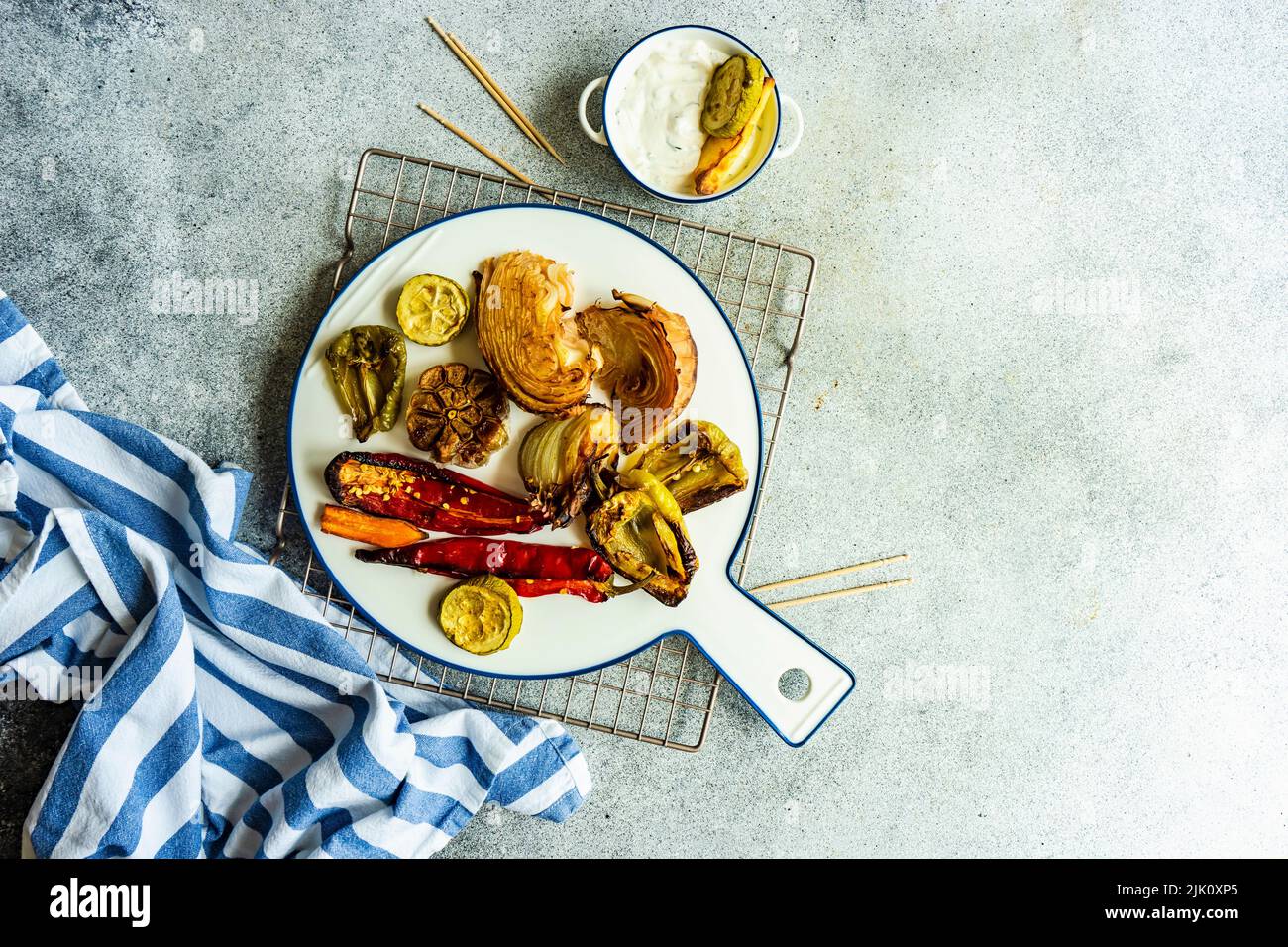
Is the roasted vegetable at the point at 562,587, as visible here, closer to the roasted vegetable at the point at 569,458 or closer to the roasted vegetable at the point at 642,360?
the roasted vegetable at the point at 569,458

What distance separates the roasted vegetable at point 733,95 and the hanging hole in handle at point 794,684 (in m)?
1.43

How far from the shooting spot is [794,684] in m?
2.35

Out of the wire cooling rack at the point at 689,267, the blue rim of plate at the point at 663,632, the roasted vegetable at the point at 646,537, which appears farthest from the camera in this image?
the wire cooling rack at the point at 689,267

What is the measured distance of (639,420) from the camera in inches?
83.6

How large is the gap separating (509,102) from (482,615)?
137 cm

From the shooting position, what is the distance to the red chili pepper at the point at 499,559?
83.3 inches

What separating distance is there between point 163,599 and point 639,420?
Result: 1.23 m

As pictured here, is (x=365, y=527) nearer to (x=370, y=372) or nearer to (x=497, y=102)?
(x=370, y=372)

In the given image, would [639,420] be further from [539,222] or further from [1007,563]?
[1007,563]

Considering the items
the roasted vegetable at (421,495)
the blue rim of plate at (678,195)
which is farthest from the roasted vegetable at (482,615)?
the blue rim of plate at (678,195)

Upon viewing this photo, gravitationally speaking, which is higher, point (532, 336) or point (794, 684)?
point (532, 336)

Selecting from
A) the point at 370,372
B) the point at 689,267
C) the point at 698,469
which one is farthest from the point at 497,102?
→ the point at 698,469
